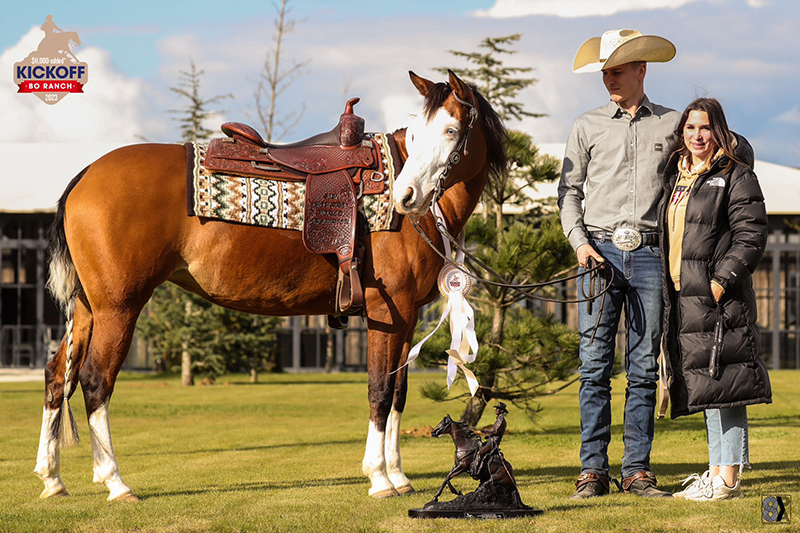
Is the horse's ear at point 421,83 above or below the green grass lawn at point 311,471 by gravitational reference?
above

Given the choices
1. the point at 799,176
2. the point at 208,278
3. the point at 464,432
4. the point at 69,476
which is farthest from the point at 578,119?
the point at 799,176

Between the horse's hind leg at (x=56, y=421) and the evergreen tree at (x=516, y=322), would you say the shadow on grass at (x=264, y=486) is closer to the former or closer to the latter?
the horse's hind leg at (x=56, y=421)

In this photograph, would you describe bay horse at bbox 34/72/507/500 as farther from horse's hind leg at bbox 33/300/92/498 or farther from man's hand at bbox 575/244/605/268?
man's hand at bbox 575/244/605/268

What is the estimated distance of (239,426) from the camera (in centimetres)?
903

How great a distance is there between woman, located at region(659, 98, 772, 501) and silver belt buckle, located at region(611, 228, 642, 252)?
132mm

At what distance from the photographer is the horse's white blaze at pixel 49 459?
4348 mm

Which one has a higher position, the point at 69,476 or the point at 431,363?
the point at 431,363

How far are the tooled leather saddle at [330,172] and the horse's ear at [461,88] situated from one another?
55 centimetres

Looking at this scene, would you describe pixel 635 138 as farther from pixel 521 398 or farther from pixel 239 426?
pixel 239 426

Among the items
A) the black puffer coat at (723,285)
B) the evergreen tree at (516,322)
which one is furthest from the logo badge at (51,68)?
the black puffer coat at (723,285)

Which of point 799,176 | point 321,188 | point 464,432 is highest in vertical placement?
point 799,176

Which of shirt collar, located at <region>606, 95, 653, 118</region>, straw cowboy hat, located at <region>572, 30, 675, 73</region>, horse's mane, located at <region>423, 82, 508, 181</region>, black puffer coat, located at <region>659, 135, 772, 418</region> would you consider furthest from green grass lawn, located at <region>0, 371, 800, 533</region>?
straw cowboy hat, located at <region>572, 30, 675, 73</region>

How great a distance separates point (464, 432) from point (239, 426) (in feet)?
18.5

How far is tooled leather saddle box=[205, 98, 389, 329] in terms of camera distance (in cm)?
434
